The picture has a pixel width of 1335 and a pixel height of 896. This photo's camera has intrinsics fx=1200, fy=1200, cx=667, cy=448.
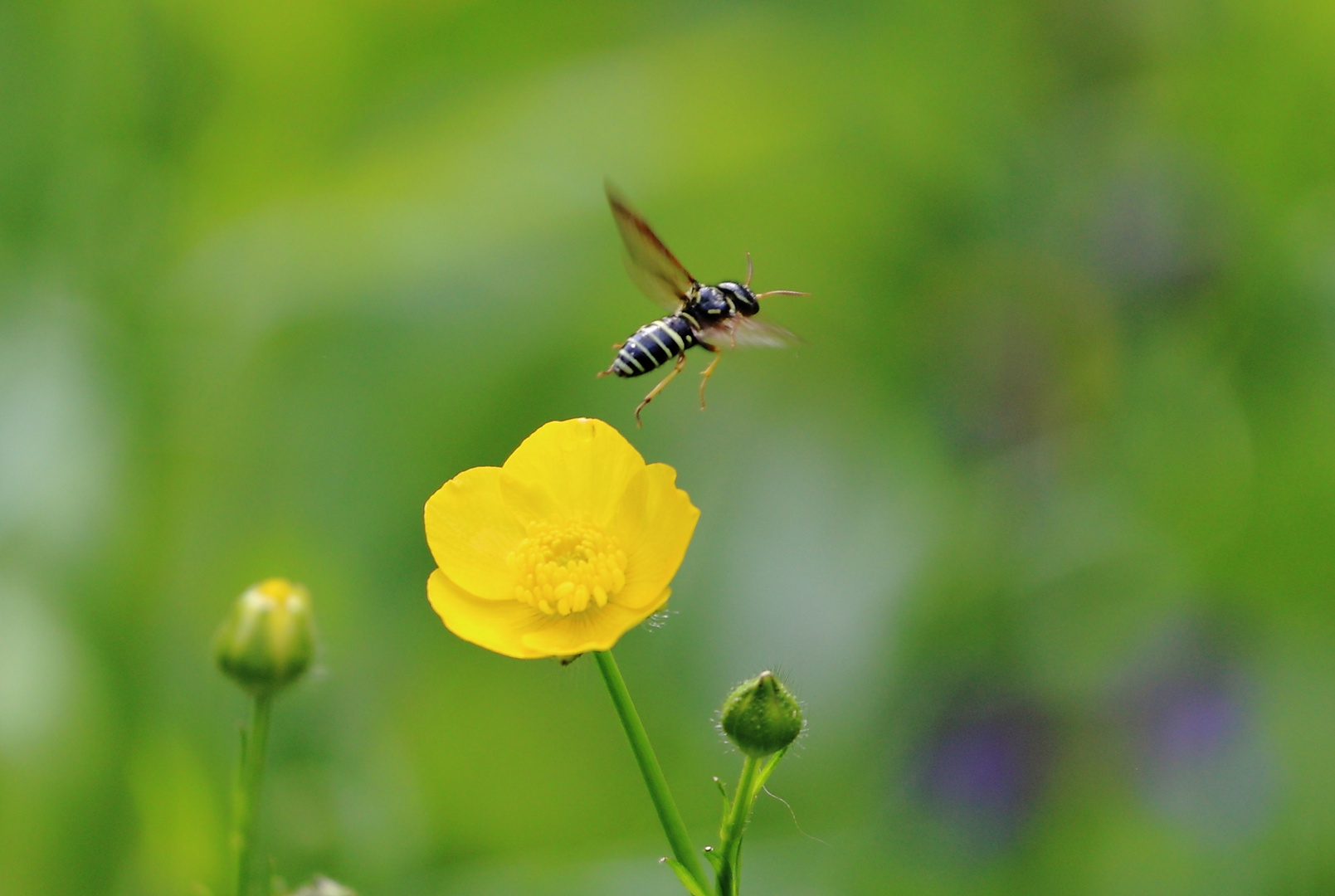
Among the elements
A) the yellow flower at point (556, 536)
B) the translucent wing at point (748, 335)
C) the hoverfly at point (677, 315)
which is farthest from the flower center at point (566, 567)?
the translucent wing at point (748, 335)

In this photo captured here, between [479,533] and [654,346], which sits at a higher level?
[654,346]

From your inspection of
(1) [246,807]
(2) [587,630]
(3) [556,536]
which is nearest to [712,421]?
(3) [556,536]

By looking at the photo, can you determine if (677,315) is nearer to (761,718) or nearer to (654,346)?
(654,346)

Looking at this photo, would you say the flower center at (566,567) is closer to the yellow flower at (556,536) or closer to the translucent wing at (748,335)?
the yellow flower at (556,536)

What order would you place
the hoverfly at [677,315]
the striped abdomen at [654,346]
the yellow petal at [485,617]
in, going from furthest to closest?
1. the striped abdomen at [654,346]
2. the hoverfly at [677,315]
3. the yellow petal at [485,617]

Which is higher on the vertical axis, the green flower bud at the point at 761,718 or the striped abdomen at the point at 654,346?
the striped abdomen at the point at 654,346

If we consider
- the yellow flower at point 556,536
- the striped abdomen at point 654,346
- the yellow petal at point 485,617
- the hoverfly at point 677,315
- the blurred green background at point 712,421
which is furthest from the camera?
the blurred green background at point 712,421

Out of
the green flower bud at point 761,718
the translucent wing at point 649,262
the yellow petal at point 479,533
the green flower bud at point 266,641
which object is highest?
the translucent wing at point 649,262

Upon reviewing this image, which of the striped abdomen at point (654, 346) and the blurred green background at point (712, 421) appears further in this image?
the blurred green background at point (712, 421)
